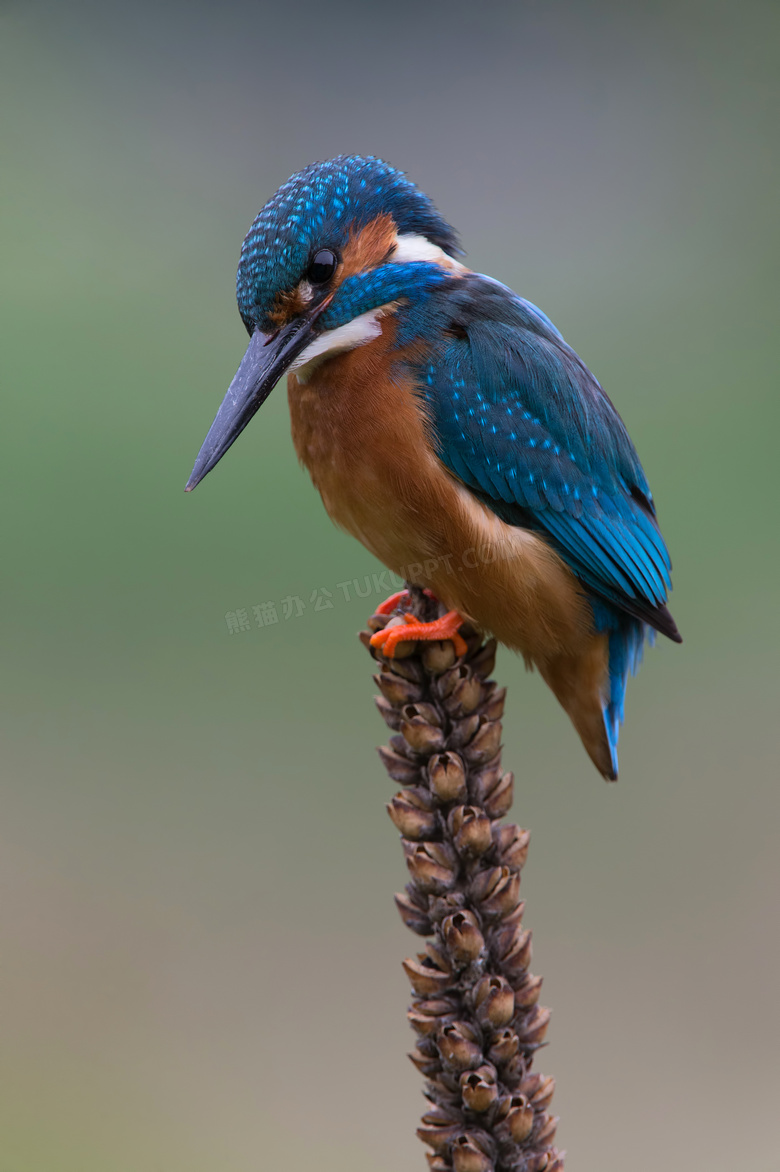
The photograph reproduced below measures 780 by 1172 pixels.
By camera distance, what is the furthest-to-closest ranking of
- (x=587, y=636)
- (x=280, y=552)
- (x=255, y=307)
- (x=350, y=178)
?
(x=280, y=552), (x=587, y=636), (x=350, y=178), (x=255, y=307)

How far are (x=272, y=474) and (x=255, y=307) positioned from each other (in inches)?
36.6

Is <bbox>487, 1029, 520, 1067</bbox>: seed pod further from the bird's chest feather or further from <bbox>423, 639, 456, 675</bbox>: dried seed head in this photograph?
the bird's chest feather

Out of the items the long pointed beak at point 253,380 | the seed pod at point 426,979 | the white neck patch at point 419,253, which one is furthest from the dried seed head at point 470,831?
the white neck patch at point 419,253

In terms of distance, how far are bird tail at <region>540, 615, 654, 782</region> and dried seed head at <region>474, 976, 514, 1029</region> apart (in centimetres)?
91

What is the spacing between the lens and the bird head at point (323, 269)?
1395mm

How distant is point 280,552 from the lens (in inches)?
91.1

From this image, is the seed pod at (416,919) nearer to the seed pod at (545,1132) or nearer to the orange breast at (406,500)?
the seed pod at (545,1132)

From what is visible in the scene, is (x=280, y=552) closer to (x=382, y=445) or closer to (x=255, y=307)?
(x=382, y=445)

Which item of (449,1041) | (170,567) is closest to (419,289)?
(170,567)

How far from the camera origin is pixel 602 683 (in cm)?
183

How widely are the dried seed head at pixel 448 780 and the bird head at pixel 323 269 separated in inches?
20.1

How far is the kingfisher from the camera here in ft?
5.16

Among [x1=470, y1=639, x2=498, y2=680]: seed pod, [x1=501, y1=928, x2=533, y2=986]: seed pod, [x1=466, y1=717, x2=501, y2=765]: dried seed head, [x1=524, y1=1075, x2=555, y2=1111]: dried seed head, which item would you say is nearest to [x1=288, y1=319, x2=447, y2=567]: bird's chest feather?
[x1=470, y1=639, x2=498, y2=680]: seed pod

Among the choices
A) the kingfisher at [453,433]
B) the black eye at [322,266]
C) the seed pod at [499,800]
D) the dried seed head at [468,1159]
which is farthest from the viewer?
the kingfisher at [453,433]
